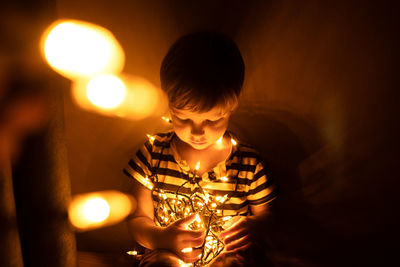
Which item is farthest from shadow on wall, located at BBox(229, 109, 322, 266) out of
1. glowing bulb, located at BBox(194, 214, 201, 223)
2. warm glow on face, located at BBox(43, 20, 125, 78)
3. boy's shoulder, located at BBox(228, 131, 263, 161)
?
warm glow on face, located at BBox(43, 20, 125, 78)

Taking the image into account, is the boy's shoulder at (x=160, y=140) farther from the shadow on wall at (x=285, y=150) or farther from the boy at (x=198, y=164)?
the shadow on wall at (x=285, y=150)

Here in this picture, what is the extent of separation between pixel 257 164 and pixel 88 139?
1.85 feet

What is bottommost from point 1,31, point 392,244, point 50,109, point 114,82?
point 392,244

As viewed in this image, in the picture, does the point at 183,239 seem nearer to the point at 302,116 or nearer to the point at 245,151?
the point at 245,151

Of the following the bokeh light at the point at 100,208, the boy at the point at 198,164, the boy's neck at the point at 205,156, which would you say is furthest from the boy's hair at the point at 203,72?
the bokeh light at the point at 100,208

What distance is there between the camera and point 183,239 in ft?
2.41

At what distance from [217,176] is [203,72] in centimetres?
33

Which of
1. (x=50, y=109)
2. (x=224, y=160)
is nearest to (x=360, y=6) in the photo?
(x=224, y=160)

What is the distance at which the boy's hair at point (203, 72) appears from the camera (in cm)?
66

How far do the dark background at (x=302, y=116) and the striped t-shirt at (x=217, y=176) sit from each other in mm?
119

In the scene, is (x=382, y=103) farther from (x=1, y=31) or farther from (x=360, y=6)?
(x=1, y=31)

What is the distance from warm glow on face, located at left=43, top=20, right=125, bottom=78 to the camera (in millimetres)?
812

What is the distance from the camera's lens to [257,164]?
2.93 feet

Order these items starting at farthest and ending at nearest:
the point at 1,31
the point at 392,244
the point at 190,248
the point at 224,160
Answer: the point at 392,244
the point at 224,160
the point at 190,248
the point at 1,31
